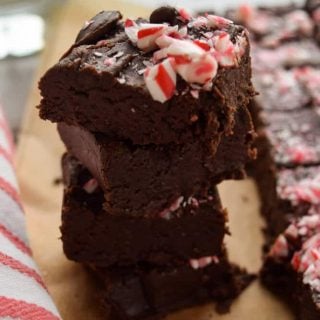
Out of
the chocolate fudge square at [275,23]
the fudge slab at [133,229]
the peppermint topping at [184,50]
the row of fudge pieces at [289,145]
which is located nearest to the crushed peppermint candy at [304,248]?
the row of fudge pieces at [289,145]

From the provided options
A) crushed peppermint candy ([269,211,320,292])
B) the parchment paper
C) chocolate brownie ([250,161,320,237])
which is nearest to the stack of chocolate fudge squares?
the parchment paper

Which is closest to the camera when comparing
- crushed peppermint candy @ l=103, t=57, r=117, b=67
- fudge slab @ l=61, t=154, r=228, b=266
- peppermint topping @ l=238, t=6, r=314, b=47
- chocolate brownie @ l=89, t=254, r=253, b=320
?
crushed peppermint candy @ l=103, t=57, r=117, b=67

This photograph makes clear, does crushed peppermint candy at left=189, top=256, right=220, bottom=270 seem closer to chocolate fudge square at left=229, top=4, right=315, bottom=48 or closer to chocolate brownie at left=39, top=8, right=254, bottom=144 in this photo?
chocolate brownie at left=39, top=8, right=254, bottom=144

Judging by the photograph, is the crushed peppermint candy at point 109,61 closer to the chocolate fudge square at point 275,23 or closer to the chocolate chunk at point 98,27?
the chocolate chunk at point 98,27

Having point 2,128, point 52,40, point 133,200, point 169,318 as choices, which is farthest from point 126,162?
point 52,40

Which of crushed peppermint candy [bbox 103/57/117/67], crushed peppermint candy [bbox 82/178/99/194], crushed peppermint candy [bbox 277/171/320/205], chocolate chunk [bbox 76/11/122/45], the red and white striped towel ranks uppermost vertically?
chocolate chunk [bbox 76/11/122/45]

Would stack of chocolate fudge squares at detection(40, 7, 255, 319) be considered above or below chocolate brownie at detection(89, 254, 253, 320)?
above

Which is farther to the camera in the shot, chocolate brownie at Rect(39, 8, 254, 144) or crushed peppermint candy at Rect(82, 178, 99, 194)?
crushed peppermint candy at Rect(82, 178, 99, 194)

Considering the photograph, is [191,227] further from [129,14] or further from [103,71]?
[129,14]
